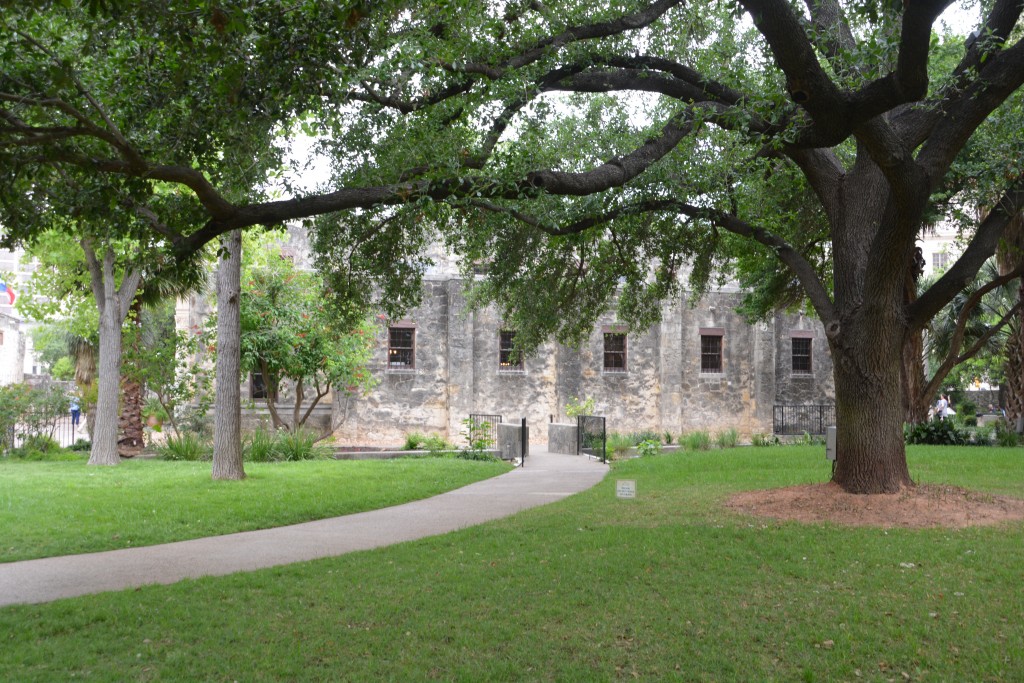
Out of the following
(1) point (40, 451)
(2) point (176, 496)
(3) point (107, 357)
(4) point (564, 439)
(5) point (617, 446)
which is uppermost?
(3) point (107, 357)

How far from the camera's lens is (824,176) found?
12.0 m

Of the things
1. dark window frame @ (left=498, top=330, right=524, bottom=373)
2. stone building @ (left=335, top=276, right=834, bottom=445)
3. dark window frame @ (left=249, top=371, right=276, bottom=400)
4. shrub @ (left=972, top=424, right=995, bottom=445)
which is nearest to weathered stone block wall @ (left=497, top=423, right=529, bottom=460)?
stone building @ (left=335, top=276, right=834, bottom=445)

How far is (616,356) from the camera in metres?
29.3

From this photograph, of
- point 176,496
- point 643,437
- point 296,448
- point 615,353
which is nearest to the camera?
point 176,496

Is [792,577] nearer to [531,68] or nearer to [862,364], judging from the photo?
[862,364]

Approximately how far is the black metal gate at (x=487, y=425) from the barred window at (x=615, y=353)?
4.71 metres

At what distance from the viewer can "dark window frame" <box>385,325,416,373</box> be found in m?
27.9

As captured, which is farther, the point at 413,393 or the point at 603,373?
the point at 603,373

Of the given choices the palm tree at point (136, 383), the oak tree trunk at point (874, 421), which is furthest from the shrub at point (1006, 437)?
the palm tree at point (136, 383)

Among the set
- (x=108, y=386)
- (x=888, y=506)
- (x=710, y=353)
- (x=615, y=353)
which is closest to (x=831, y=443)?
(x=888, y=506)

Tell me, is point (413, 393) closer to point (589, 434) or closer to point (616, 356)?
point (589, 434)

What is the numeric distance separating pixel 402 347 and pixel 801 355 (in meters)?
13.9

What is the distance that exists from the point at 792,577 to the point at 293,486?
9.10m

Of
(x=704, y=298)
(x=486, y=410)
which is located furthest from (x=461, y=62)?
(x=704, y=298)
